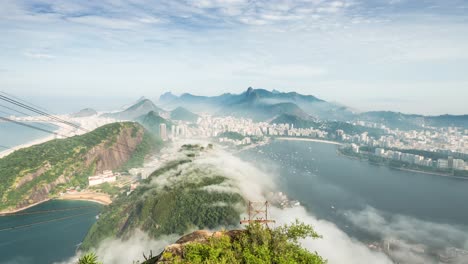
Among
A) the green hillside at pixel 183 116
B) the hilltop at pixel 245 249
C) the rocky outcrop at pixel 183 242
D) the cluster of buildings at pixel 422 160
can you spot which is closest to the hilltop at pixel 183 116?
the green hillside at pixel 183 116

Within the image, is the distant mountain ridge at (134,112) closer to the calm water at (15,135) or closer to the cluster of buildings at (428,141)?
the calm water at (15,135)

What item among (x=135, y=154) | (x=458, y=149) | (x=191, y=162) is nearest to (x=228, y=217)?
(x=191, y=162)

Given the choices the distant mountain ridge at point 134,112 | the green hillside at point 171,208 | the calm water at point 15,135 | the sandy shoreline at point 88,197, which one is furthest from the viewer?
the distant mountain ridge at point 134,112

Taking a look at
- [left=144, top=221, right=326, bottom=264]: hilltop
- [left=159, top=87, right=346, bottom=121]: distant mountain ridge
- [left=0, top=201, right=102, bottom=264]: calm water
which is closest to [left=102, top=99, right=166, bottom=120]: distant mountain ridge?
[left=159, top=87, right=346, bottom=121]: distant mountain ridge

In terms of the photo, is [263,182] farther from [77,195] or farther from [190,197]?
[77,195]

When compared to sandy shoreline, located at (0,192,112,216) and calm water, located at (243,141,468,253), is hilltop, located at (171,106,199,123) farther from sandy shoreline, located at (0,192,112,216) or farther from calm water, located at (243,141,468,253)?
sandy shoreline, located at (0,192,112,216)

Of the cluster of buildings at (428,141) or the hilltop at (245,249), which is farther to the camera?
the cluster of buildings at (428,141)
